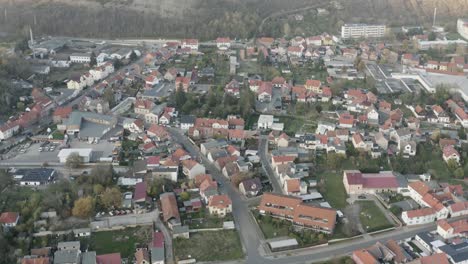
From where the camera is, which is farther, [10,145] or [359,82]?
[359,82]

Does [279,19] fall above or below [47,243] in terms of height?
above

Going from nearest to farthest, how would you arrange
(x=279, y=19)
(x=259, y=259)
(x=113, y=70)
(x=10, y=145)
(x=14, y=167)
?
1. (x=259, y=259)
2. (x=14, y=167)
3. (x=10, y=145)
4. (x=113, y=70)
5. (x=279, y=19)

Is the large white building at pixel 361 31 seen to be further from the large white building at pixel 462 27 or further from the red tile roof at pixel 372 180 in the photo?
the red tile roof at pixel 372 180

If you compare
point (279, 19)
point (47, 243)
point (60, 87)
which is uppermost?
point (279, 19)

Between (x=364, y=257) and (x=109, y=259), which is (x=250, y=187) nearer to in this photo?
(x=364, y=257)

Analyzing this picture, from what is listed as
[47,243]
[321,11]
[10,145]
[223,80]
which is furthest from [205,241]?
[321,11]

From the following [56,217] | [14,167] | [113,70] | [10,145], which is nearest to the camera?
[56,217]

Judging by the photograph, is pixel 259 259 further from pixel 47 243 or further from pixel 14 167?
pixel 14 167
